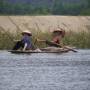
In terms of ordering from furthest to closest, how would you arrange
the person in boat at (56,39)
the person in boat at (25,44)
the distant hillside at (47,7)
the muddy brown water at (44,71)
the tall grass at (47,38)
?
the distant hillside at (47,7)
the tall grass at (47,38)
the person in boat at (56,39)
the person in boat at (25,44)
the muddy brown water at (44,71)

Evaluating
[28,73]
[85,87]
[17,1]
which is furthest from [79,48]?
[17,1]

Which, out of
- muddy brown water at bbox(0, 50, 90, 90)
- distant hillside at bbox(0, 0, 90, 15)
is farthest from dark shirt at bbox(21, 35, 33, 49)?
distant hillside at bbox(0, 0, 90, 15)

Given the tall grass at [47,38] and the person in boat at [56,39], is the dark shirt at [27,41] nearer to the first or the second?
the person in boat at [56,39]

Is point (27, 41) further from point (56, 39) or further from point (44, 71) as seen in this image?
point (44, 71)

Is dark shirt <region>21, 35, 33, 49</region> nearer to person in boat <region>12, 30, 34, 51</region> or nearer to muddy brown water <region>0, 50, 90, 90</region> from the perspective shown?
person in boat <region>12, 30, 34, 51</region>

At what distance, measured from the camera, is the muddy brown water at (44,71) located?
24.8 metres

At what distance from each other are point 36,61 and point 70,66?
3052 mm

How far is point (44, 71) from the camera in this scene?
96.7 ft

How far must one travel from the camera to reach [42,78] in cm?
2672

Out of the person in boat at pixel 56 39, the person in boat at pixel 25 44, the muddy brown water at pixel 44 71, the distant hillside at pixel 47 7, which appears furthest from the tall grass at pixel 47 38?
the distant hillside at pixel 47 7

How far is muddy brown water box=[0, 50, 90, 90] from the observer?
24.8 m

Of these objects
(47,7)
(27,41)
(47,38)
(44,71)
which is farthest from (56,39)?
(47,7)

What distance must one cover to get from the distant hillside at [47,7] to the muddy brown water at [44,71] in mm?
29931

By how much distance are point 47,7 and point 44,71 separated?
46091mm
